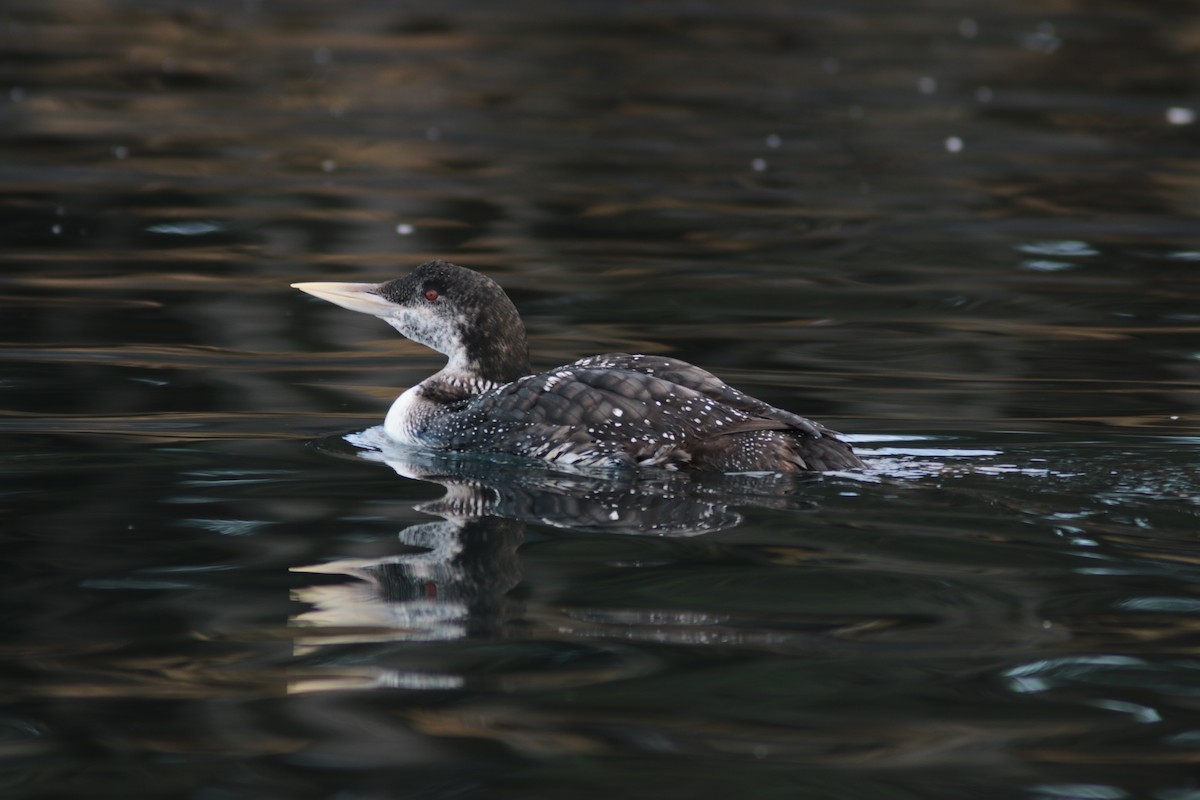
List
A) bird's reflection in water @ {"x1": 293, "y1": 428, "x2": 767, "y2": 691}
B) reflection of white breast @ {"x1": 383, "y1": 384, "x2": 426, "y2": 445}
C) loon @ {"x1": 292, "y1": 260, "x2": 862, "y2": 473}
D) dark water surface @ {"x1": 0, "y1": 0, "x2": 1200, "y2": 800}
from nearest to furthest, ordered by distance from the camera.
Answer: dark water surface @ {"x1": 0, "y1": 0, "x2": 1200, "y2": 800}
bird's reflection in water @ {"x1": 293, "y1": 428, "x2": 767, "y2": 691}
loon @ {"x1": 292, "y1": 260, "x2": 862, "y2": 473}
reflection of white breast @ {"x1": 383, "y1": 384, "x2": 426, "y2": 445}

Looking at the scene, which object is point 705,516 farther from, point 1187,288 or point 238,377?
point 1187,288

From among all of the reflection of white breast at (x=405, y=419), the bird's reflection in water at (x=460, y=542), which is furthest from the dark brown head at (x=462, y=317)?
the bird's reflection in water at (x=460, y=542)

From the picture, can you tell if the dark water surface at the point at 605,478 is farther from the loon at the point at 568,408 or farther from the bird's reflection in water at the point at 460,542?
the loon at the point at 568,408

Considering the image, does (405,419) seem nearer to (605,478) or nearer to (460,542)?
(605,478)

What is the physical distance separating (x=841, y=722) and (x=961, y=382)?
12.8 ft

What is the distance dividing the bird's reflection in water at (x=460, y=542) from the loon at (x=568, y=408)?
90 mm

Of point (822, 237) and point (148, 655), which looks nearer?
point (148, 655)

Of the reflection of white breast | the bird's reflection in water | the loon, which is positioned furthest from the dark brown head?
the bird's reflection in water

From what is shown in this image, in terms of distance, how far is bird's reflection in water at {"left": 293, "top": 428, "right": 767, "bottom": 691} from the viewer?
4.55 metres

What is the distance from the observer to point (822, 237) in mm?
11578

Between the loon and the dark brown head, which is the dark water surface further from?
the dark brown head

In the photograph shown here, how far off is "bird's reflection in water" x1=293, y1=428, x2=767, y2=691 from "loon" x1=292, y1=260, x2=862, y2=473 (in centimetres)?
9

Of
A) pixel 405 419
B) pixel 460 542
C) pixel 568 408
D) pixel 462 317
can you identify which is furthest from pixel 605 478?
pixel 462 317

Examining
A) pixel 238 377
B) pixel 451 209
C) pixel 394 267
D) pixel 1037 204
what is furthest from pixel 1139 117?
pixel 238 377
